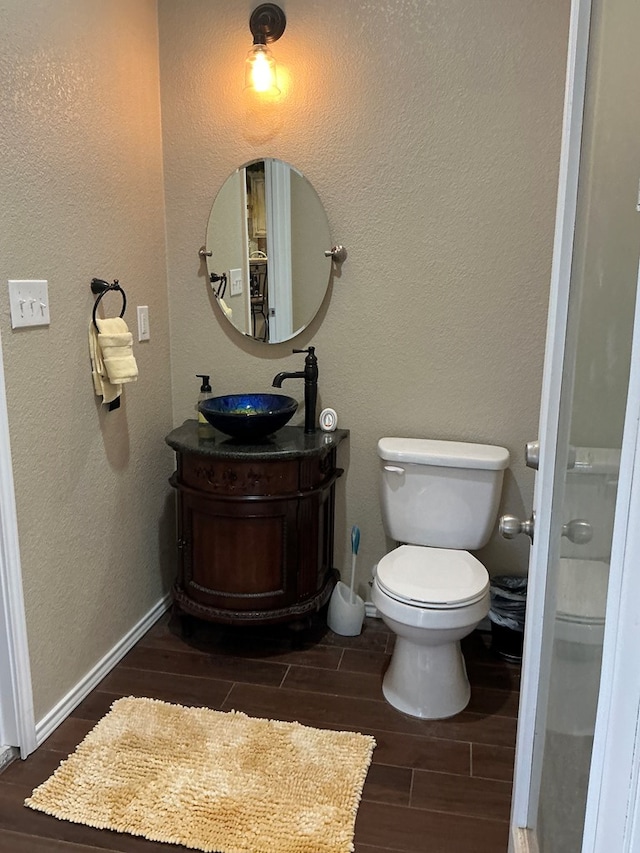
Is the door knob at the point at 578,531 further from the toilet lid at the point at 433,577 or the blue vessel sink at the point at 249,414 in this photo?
the blue vessel sink at the point at 249,414

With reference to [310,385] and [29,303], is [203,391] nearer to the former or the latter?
[310,385]

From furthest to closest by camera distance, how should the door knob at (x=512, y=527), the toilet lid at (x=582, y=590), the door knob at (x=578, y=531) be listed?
the door knob at (x=512, y=527) → the door knob at (x=578, y=531) → the toilet lid at (x=582, y=590)

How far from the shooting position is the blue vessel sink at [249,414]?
224cm

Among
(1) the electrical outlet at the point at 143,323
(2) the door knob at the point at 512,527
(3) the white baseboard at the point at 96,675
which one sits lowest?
(3) the white baseboard at the point at 96,675

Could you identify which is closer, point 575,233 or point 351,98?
point 575,233

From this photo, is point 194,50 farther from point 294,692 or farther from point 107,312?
point 294,692

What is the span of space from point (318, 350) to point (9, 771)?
1.71 m

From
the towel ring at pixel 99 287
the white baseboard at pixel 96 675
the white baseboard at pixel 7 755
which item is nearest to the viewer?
the white baseboard at pixel 7 755

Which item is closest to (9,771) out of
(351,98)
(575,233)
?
(575,233)

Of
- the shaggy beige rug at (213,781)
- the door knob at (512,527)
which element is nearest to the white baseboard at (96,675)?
the shaggy beige rug at (213,781)

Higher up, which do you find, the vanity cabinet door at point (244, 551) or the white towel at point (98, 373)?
the white towel at point (98, 373)

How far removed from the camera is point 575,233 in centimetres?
111

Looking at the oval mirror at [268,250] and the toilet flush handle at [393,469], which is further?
the oval mirror at [268,250]

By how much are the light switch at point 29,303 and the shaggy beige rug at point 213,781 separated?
124 cm
